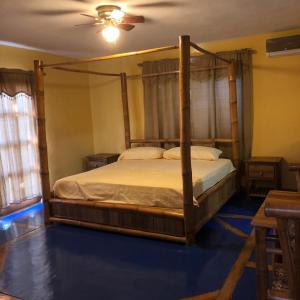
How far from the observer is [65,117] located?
5.31 metres

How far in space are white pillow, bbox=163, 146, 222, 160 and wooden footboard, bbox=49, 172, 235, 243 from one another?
0.56m

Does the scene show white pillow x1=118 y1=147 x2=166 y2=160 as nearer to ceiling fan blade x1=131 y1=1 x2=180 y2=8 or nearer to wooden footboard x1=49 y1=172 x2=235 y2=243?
wooden footboard x1=49 y1=172 x2=235 y2=243

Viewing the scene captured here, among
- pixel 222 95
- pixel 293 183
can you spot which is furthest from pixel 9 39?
pixel 293 183

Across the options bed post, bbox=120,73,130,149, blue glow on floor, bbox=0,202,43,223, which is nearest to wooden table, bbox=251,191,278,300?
blue glow on floor, bbox=0,202,43,223

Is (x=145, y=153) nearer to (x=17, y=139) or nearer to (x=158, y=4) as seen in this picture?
(x=17, y=139)

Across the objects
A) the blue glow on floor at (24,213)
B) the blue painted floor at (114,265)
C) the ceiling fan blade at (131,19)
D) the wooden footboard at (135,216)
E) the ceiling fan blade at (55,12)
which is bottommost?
the blue painted floor at (114,265)

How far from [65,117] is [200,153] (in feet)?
7.75

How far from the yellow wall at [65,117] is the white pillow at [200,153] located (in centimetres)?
174

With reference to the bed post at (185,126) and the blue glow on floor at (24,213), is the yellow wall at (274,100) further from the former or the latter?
the blue glow on floor at (24,213)

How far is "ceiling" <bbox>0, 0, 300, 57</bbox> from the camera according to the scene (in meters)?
2.90

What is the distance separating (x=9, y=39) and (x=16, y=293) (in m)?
3.00

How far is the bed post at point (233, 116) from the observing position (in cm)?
432

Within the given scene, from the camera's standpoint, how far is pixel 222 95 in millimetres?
4621

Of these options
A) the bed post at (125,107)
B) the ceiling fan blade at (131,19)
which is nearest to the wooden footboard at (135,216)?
the ceiling fan blade at (131,19)
